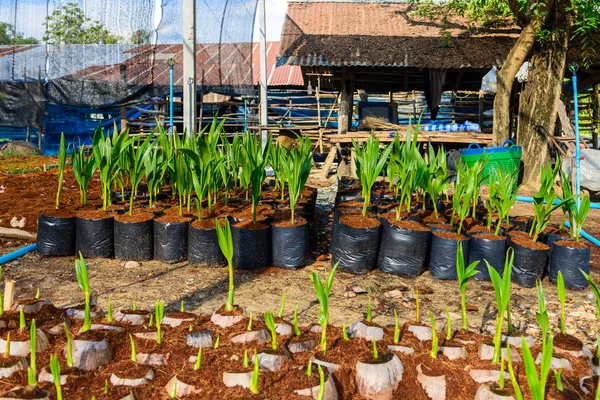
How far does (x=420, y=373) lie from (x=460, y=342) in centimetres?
30

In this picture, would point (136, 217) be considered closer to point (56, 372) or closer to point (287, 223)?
point (287, 223)

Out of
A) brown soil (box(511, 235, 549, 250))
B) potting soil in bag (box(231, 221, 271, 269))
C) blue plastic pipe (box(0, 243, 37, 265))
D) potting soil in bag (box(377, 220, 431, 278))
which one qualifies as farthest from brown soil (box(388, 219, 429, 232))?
blue plastic pipe (box(0, 243, 37, 265))

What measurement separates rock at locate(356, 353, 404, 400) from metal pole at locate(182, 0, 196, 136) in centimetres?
524

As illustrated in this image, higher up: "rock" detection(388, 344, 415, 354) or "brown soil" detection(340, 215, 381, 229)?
"brown soil" detection(340, 215, 381, 229)

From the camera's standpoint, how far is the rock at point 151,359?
1.66 metres

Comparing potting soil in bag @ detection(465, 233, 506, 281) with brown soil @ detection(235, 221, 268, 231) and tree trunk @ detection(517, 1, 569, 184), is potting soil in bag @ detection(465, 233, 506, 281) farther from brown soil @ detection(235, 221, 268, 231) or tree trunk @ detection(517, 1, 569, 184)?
tree trunk @ detection(517, 1, 569, 184)

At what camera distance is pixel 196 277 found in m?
3.54

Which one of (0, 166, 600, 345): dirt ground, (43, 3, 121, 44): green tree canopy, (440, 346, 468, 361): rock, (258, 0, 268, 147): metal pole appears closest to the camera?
(440, 346, 468, 361): rock

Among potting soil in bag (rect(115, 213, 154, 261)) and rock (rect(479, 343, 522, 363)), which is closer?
rock (rect(479, 343, 522, 363))

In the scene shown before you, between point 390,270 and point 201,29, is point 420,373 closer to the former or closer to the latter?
point 390,270

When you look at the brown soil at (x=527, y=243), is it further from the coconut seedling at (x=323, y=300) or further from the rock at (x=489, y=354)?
the coconut seedling at (x=323, y=300)

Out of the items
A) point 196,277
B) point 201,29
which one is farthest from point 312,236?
point 201,29

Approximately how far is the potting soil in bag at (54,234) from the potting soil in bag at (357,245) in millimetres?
1907

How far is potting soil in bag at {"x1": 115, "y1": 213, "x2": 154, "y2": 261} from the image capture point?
3.81 m
